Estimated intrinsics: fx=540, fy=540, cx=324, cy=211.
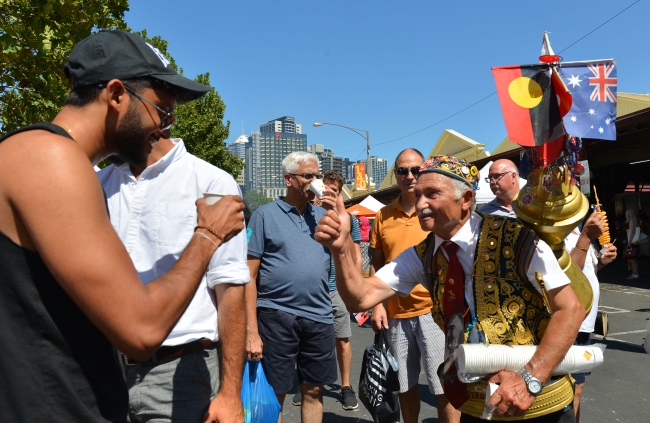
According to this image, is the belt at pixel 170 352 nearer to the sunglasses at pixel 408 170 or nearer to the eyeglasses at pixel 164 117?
the eyeglasses at pixel 164 117

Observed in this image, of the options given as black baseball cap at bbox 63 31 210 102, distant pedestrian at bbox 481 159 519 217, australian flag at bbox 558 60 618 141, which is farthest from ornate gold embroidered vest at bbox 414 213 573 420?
distant pedestrian at bbox 481 159 519 217

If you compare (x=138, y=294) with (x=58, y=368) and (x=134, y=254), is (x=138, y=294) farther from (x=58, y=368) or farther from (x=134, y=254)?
(x=134, y=254)

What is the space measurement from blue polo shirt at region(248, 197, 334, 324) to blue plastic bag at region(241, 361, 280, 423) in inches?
35.2

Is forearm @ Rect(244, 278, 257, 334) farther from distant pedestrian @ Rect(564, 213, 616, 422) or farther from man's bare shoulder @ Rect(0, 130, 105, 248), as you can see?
man's bare shoulder @ Rect(0, 130, 105, 248)

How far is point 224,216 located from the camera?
5.53 ft

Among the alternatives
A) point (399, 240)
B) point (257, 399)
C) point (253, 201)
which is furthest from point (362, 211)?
point (253, 201)

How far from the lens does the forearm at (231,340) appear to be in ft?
6.90

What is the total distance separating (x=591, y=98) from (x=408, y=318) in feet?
7.42

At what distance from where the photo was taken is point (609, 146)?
66.0 ft

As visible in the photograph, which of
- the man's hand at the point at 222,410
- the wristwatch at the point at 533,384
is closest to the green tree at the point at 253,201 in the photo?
the man's hand at the point at 222,410

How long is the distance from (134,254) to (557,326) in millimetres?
1758

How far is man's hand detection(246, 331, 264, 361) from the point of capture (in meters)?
3.79

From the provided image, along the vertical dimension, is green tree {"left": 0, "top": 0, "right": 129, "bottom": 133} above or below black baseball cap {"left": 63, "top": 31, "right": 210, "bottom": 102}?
above

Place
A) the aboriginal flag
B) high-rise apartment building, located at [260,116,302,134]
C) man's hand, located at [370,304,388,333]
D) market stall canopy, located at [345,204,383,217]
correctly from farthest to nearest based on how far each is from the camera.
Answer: high-rise apartment building, located at [260,116,302,134], market stall canopy, located at [345,204,383,217], man's hand, located at [370,304,388,333], the aboriginal flag
